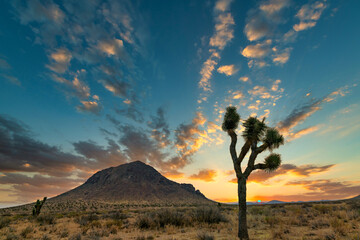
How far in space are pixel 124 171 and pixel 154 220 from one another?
15749 centimetres

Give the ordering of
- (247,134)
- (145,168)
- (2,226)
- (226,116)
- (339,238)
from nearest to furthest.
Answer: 1. (339,238)
2. (247,134)
3. (226,116)
4. (2,226)
5. (145,168)

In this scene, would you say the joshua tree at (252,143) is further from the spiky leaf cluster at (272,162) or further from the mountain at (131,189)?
the mountain at (131,189)

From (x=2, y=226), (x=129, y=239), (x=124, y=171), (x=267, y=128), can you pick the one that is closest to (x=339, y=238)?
(x=267, y=128)

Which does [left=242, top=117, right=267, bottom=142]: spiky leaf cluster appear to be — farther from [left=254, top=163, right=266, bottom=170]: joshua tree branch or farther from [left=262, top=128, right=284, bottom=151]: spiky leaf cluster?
[left=254, top=163, right=266, bottom=170]: joshua tree branch

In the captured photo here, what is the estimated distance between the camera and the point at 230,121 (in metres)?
12.1

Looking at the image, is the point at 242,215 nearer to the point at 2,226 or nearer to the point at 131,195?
the point at 2,226

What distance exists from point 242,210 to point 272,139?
4607 mm

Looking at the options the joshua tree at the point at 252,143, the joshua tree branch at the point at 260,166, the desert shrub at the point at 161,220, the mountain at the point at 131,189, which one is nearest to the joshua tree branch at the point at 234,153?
the joshua tree at the point at 252,143

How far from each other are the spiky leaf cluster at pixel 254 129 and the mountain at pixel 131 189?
4399 inches

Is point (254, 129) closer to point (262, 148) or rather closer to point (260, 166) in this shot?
point (262, 148)

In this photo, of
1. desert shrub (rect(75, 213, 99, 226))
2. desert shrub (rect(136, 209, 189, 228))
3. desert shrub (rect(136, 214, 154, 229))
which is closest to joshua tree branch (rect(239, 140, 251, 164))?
desert shrub (rect(136, 209, 189, 228))

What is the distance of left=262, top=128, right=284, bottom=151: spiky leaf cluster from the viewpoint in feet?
37.0

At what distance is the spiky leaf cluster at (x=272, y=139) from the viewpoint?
1127 cm

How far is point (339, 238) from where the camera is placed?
840cm
